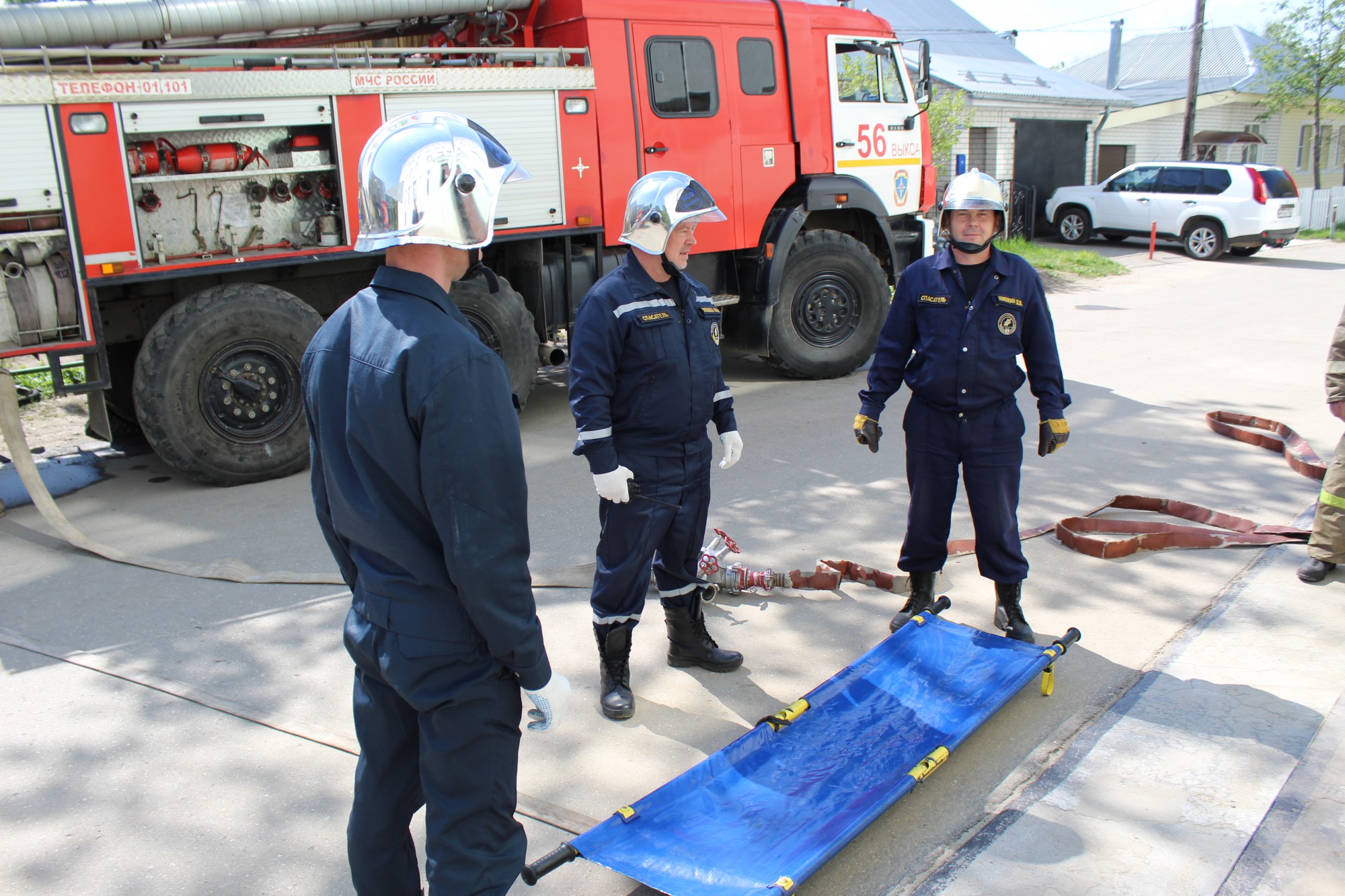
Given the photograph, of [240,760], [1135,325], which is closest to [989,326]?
[240,760]

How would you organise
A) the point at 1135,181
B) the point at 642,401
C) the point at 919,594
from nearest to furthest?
1. the point at 642,401
2. the point at 919,594
3. the point at 1135,181

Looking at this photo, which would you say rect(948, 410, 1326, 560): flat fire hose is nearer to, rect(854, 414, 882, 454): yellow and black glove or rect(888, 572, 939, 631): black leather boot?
rect(888, 572, 939, 631): black leather boot

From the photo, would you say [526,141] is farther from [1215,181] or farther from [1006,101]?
[1006,101]

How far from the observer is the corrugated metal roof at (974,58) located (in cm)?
2267

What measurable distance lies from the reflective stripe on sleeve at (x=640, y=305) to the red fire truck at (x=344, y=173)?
2.15 m

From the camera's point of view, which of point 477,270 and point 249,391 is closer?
point 477,270

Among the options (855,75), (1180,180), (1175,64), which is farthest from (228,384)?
(1175,64)

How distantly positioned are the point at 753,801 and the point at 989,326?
213 cm

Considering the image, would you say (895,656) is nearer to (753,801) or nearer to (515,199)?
(753,801)

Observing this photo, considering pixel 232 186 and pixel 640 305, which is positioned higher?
pixel 232 186

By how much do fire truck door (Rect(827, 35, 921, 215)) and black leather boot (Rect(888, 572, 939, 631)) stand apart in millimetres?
5583

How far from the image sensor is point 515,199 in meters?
7.49

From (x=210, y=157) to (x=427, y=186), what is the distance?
16.5 ft

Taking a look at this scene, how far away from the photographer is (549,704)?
2238 millimetres
